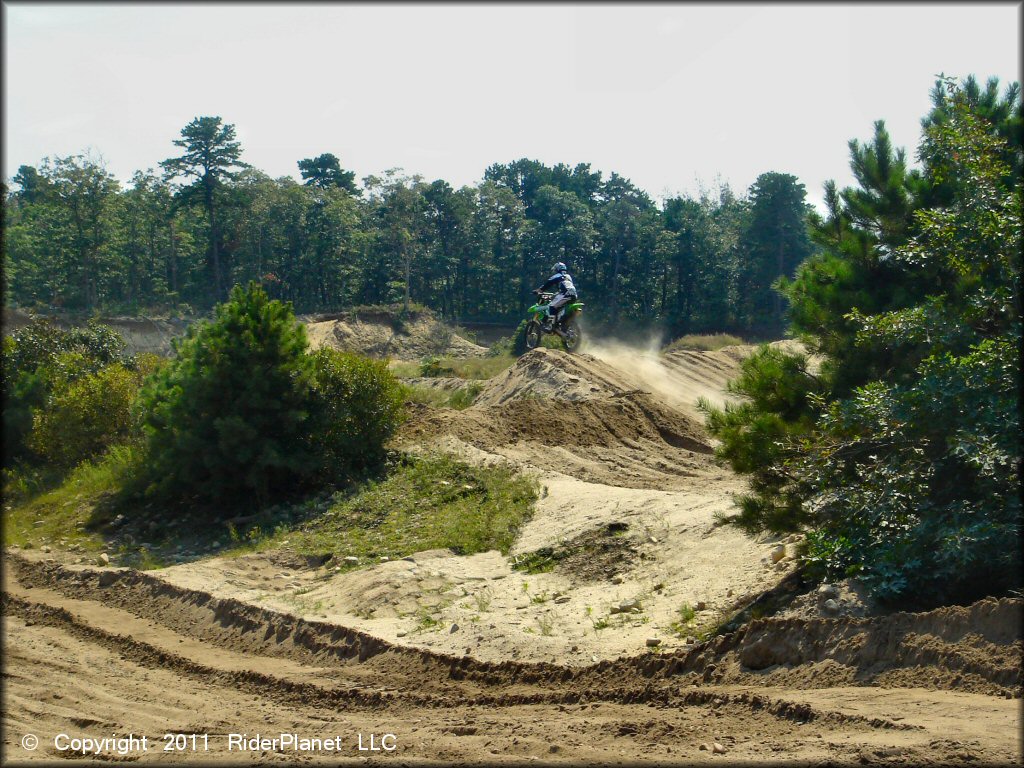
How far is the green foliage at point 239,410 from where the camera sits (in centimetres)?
1823

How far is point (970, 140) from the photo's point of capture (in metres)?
9.58

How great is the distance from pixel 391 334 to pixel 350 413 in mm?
30598

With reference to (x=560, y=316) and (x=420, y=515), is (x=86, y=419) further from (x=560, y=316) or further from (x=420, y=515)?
(x=560, y=316)

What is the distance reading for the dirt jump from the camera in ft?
21.9

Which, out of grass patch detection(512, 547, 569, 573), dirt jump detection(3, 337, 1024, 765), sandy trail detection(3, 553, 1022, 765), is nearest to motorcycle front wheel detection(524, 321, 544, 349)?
dirt jump detection(3, 337, 1024, 765)

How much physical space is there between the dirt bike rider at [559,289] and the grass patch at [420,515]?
7004 mm

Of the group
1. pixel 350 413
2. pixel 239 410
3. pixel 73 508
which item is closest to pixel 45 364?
pixel 73 508

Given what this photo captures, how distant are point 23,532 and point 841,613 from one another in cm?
1607

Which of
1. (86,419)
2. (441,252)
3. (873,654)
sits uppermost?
(441,252)

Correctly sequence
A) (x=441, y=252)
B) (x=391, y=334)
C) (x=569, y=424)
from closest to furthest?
1. (x=569, y=424)
2. (x=391, y=334)
3. (x=441, y=252)

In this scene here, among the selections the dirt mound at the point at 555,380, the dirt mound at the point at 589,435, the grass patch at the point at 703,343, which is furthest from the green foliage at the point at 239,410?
the grass patch at the point at 703,343

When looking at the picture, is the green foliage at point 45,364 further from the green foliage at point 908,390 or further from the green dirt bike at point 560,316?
the green dirt bike at point 560,316

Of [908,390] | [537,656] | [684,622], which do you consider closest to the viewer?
[908,390]

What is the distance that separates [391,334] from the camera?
4938 cm
